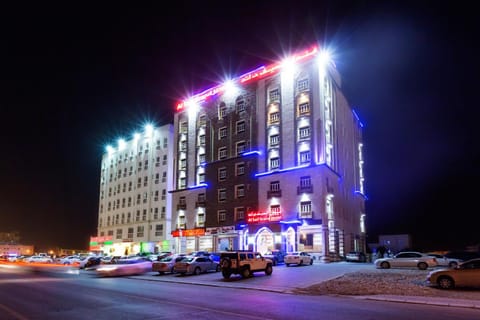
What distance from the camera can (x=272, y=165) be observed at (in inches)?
2286

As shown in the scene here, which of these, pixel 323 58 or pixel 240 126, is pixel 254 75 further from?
pixel 323 58

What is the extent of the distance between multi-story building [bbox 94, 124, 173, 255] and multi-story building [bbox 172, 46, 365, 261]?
9869 millimetres

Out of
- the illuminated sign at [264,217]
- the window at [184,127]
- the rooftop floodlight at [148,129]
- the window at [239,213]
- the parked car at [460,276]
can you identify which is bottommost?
the parked car at [460,276]

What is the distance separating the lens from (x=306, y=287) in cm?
2127

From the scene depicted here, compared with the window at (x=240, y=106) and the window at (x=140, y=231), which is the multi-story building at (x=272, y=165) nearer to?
the window at (x=240, y=106)

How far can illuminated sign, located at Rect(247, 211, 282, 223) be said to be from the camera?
175ft

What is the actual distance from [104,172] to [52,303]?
9513 cm

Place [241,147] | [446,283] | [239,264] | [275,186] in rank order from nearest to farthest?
[446,283], [239,264], [275,186], [241,147]

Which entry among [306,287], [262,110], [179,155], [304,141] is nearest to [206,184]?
[179,155]

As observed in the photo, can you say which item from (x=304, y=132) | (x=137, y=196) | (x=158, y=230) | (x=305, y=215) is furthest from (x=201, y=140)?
(x=305, y=215)

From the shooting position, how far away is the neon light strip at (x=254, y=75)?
57491 mm

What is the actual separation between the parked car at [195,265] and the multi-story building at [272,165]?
62.9 feet

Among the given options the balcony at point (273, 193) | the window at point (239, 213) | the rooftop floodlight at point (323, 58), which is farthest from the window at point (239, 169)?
the rooftop floodlight at point (323, 58)

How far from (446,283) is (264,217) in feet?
116
